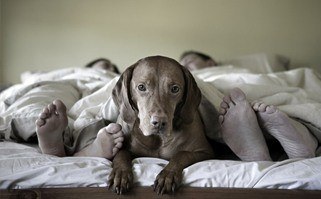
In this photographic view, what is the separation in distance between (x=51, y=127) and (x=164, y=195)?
1.43ft

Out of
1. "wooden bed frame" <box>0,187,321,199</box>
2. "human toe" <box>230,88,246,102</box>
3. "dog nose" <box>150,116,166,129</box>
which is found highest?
"human toe" <box>230,88,246,102</box>

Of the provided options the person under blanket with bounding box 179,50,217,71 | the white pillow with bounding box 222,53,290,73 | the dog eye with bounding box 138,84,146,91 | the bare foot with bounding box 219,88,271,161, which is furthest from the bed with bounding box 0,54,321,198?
the white pillow with bounding box 222,53,290,73

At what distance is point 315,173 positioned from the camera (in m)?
1.08

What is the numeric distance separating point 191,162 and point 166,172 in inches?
5.9

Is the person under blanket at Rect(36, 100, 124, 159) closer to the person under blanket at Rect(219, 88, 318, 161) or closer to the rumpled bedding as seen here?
the rumpled bedding

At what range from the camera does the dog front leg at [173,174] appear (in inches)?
41.9

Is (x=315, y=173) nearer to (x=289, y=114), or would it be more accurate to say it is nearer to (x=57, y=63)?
(x=289, y=114)

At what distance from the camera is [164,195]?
1.07 meters

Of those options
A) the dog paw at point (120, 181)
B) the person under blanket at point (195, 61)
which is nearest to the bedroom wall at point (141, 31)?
the person under blanket at point (195, 61)

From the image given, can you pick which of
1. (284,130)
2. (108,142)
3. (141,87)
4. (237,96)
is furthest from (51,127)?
(284,130)

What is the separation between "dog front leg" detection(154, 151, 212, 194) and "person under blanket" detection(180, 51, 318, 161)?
0.51 ft

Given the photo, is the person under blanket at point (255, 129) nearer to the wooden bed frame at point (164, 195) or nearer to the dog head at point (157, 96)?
the dog head at point (157, 96)

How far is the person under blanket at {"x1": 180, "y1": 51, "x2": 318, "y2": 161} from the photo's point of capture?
1276 mm

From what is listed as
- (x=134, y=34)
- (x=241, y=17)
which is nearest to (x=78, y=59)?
(x=134, y=34)
